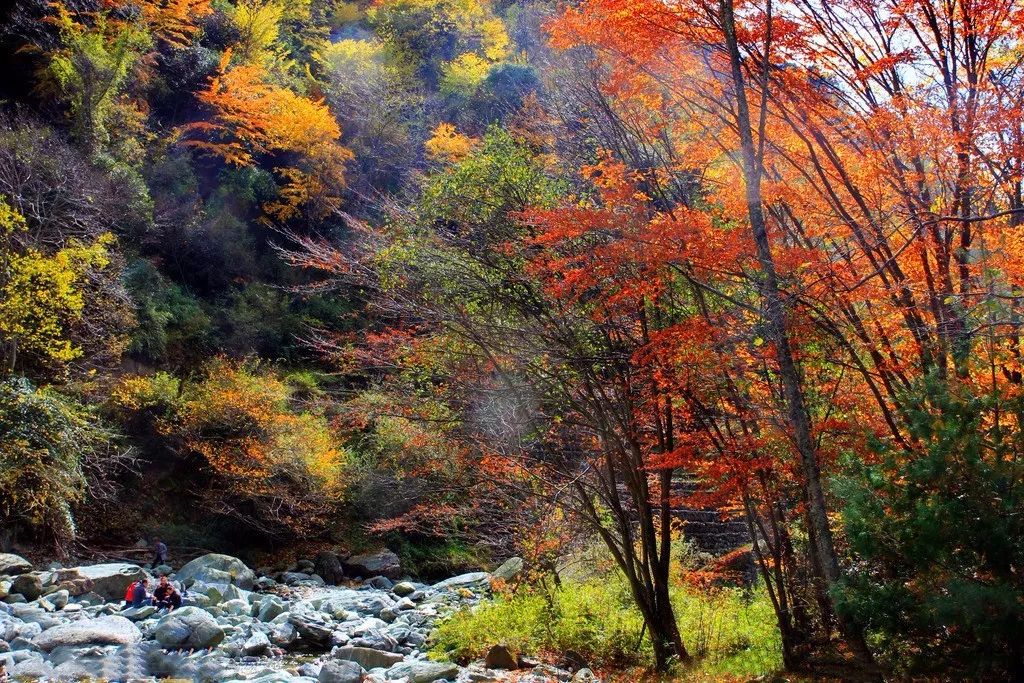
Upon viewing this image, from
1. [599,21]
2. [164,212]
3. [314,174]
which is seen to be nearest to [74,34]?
[164,212]

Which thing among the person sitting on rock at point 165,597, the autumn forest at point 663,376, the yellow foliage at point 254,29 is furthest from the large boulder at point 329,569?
the yellow foliage at point 254,29

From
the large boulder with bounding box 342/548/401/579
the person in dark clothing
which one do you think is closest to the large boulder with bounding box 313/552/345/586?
the large boulder with bounding box 342/548/401/579

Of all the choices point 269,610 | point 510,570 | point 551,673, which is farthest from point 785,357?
point 269,610

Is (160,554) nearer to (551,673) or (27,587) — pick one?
(27,587)

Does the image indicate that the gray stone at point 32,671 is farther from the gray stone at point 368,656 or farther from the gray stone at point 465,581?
the gray stone at point 465,581

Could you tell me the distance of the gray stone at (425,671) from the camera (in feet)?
28.8

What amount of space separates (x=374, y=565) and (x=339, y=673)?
9688mm

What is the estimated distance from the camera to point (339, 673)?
8.58 m

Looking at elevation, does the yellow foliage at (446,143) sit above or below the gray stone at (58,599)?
above

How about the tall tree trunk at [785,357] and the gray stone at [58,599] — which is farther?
the gray stone at [58,599]

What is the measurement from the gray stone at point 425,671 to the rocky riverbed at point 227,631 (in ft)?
0.05

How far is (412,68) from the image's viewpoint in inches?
1277

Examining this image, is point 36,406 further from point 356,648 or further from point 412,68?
point 412,68

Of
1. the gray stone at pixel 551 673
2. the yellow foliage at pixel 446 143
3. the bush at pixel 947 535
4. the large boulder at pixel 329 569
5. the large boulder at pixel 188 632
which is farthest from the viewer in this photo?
the yellow foliage at pixel 446 143
